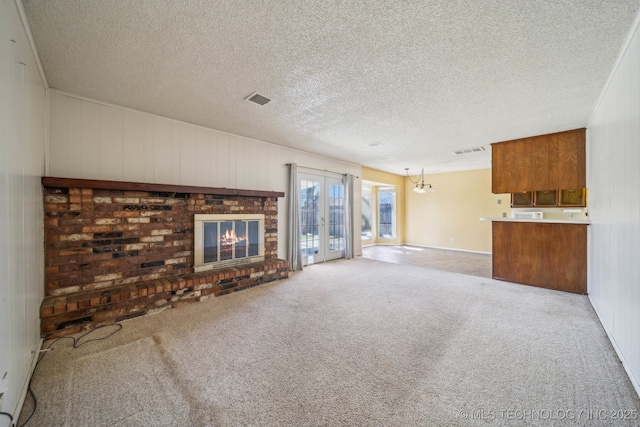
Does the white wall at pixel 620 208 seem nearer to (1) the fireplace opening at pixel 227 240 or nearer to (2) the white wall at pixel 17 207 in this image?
(2) the white wall at pixel 17 207

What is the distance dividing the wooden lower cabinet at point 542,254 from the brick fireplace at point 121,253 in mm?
4395

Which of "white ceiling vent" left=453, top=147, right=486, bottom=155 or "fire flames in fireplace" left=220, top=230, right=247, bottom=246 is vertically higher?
"white ceiling vent" left=453, top=147, right=486, bottom=155

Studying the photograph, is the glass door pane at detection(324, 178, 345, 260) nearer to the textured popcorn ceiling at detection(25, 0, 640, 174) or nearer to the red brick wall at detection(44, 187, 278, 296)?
the textured popcorn ceiling at detection(25, 0, 640, 174)

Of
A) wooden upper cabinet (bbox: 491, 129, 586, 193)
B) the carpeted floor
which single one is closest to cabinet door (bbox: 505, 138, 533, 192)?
wooden upper cabinet (bbox: 491, 129, 586, 193)

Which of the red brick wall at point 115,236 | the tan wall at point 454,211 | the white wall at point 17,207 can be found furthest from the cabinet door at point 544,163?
the white wall at point 17,207

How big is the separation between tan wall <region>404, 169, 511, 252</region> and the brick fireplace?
6685mm

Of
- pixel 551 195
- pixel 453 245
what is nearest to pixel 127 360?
pixel 551 195

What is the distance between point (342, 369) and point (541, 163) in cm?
470

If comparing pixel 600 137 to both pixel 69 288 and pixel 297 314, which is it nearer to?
pixel 297 314

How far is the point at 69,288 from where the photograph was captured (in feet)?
8.89

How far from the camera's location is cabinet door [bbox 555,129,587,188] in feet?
12.8

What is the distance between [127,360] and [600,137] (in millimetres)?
5327

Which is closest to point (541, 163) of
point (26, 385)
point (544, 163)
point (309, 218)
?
point (544, 163)

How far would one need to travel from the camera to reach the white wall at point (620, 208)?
1.77 meters
